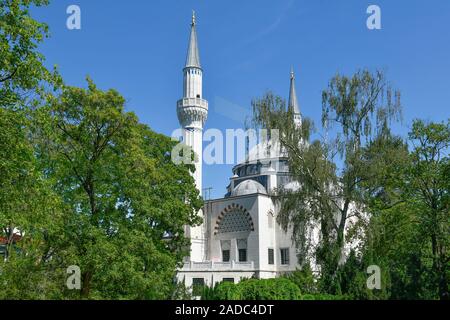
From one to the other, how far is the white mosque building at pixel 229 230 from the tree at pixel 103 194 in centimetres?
2107

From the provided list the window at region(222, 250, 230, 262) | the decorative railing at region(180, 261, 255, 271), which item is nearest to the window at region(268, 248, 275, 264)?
the decorative railing at region(180, 261, 255, 271)

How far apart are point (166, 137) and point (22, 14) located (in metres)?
16.1

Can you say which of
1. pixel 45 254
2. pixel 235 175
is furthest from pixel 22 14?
pixel 235 175

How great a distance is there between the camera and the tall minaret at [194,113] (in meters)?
44.2

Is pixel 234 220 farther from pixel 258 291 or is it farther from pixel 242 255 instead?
pixel 258 291

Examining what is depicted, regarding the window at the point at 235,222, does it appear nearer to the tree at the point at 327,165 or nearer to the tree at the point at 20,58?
the tree at the point at 327,165

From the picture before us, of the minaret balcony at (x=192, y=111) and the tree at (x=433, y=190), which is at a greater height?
the minaret balcony at (x=192, y=111)

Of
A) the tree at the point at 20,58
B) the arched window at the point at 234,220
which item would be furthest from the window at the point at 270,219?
the tree at the point at 20,58

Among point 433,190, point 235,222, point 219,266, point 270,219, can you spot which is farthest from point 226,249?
point 433,190

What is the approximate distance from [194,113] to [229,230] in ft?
34.8

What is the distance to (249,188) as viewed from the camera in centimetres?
4634
